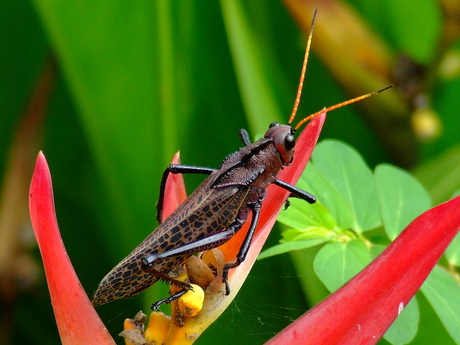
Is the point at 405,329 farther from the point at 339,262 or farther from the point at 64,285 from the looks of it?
the point at 64,285

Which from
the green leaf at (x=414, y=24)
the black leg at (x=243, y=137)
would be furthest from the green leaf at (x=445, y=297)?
the green leaf at (x=414, y=24)

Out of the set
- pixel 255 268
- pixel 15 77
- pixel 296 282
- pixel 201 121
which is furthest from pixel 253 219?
pixel 15 77

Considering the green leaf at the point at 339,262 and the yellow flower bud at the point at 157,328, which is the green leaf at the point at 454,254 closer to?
the green leaf at the point at 339,262

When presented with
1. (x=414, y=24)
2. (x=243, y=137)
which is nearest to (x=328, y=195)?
(x=243, y=137)

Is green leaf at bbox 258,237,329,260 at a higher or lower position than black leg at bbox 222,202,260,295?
lower

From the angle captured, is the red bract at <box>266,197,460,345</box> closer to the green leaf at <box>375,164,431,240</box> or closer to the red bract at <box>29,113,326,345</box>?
the red bract at <box>29,113,326,345</box>

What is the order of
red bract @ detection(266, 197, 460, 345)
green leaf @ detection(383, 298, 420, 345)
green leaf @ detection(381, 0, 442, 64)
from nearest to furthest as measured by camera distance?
red bract @ detection(266, 197, 460, 345) → green leaf @ detection(383, 298, 420, 345) → green leaf @ detection(381, 0, 442, 64)

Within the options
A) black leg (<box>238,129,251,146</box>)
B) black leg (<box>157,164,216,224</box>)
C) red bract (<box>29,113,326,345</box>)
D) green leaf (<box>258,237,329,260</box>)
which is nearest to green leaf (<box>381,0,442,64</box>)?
black leg (<box>238,129,251,146</box>)

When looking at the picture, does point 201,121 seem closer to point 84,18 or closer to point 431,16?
point 84,18
